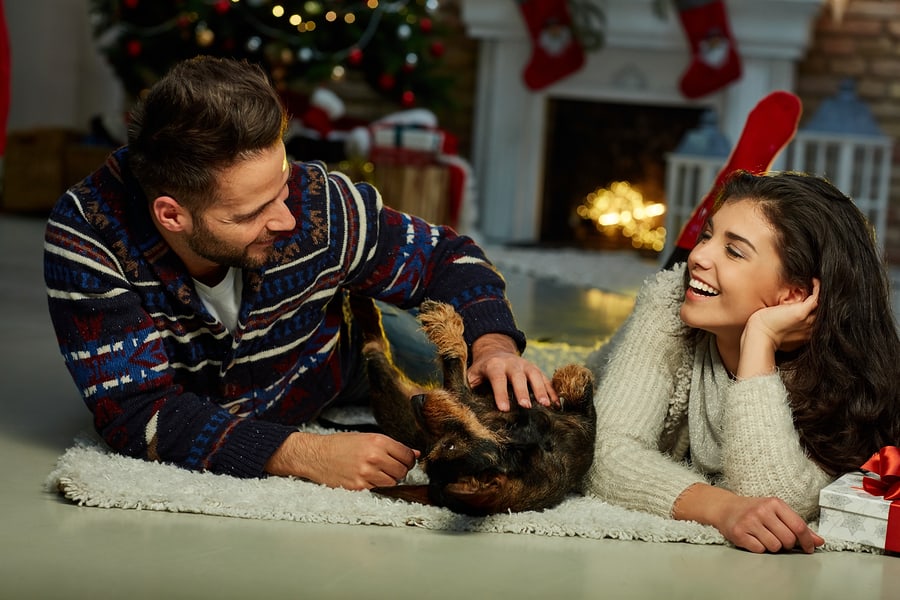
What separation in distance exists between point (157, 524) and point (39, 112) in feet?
17.5

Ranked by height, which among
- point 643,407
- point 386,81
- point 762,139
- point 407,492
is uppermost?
point 762,139

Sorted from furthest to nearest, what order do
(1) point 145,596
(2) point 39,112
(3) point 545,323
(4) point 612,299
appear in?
(2) point 39,112 → (4) point 612,299 → (3) point 545,323 → (1) point 145,596

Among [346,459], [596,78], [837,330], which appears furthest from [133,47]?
[837,330]

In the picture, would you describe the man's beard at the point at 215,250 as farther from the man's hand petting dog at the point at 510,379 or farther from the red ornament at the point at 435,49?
the red ornament at the point at 435,49

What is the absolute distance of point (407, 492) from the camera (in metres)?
1.72

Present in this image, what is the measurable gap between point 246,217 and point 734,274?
718mm

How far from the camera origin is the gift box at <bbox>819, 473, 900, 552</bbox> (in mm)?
1623

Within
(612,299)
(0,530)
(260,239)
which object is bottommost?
(612,299)

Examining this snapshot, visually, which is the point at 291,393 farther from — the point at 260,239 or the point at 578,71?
the point at 578,71

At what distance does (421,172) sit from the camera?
5.15m

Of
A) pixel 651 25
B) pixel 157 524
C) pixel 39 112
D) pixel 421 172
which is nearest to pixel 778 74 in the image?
pixel 651 25

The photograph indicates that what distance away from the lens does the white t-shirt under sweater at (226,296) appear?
1.81 meters

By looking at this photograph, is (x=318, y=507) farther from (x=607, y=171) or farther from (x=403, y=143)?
(x=607, y=171)

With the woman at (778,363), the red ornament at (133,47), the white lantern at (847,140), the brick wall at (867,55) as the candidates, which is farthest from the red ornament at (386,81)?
the woman at (778,363)
